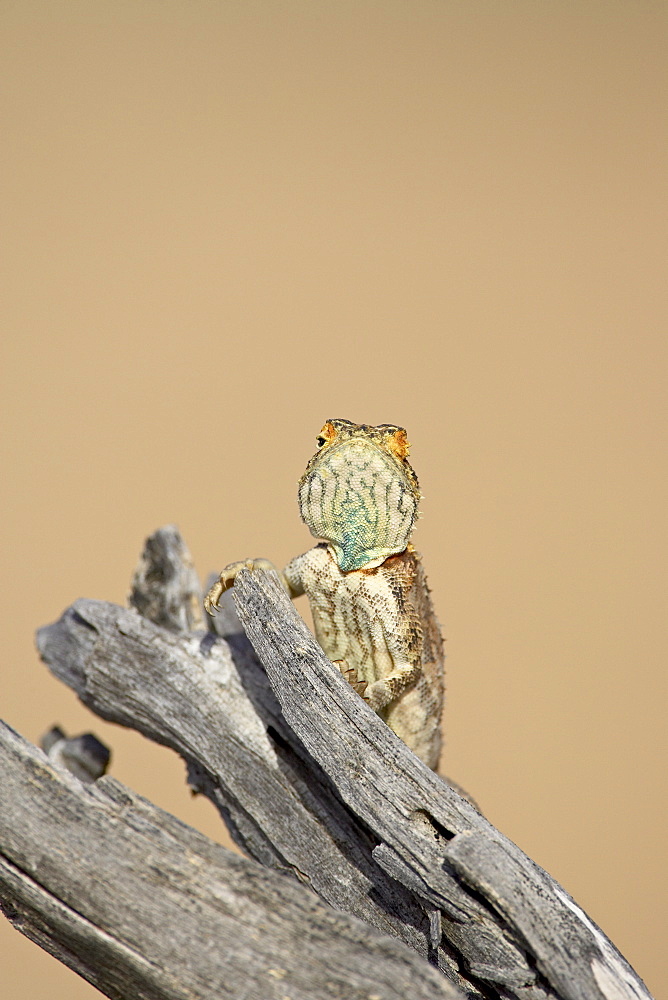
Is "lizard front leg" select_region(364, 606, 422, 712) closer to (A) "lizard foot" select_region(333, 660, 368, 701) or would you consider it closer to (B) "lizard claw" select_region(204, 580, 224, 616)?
(A) "lizard foot" select_region(333, 660, 368, 701)

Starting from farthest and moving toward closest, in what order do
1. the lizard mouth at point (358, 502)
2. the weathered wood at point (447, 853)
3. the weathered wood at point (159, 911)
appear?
the lizard mouth at point (358, 502), the weathered wood at point (447, 853), the weathered wood at point (159, 911)

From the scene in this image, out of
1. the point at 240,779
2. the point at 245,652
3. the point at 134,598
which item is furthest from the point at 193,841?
the point at 134,598

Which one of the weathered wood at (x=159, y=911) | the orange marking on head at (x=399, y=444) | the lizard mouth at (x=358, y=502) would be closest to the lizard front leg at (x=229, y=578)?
the lizard mouth at (x=358, y=502)

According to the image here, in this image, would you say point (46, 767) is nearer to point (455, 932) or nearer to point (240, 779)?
point (240, 779)

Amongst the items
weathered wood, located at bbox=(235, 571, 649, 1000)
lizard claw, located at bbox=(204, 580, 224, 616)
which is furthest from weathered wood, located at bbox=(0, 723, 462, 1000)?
lizard claw, located at bbox=(204, 580, 224, 616)

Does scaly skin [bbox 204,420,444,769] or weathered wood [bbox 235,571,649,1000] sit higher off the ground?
scaly skin [bbox 204,420,444,769]

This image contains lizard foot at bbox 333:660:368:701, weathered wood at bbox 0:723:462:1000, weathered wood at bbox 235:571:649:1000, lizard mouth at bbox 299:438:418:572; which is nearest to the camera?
weathered wood at bbox 0:723:462:1000

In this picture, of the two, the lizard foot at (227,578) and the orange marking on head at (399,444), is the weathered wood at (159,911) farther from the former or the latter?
the orange marking on head at (399,444)

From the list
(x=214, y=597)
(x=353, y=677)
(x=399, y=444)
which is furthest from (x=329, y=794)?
(x=399, y=444)
